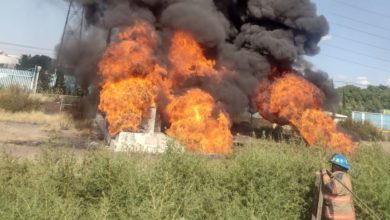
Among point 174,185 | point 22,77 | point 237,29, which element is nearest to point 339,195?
point 174,185

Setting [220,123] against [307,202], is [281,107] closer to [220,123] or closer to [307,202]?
[220,123]

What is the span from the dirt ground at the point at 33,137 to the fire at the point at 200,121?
4.05m

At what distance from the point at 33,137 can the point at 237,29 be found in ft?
41.1

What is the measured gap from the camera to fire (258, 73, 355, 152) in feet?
59.4

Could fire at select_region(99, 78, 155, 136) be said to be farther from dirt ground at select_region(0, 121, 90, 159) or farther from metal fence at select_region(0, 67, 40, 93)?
metal fence at select_region(0, 67, 40, 93)

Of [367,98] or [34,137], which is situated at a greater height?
[367,98]

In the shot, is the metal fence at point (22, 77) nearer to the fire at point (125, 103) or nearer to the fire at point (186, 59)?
the fire at point (186, 59)

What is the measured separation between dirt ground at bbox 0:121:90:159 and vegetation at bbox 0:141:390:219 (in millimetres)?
7021

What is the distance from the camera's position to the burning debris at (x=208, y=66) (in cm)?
1603

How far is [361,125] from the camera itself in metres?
33.2

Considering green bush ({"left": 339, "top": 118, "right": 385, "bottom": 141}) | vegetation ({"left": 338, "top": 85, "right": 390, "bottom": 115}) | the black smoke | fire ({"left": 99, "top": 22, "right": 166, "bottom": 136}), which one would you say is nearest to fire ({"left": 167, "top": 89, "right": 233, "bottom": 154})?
fire ({"left": 99, "top": 22, "right": 166, "bottom": 136})

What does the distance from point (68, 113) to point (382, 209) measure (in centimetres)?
2190

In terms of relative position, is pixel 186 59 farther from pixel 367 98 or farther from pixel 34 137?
pixel 367 98

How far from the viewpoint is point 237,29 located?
2248 centimetres
